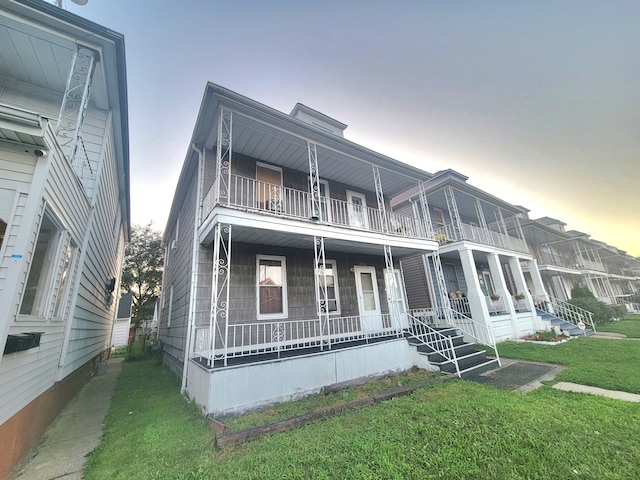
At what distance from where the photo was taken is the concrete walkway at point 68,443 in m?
3.02

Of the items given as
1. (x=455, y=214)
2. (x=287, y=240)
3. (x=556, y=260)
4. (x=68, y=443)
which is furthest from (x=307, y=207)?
(x=556, y=260)

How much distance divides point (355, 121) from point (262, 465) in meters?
13.1

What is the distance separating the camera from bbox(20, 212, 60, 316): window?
136 inches

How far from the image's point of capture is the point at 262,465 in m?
2.88

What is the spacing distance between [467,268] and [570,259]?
22.9 meters

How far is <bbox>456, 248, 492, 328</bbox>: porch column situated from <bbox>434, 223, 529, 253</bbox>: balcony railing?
99cm

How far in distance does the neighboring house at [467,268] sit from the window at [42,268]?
10518mm

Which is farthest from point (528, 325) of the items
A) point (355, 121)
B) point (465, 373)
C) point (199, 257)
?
point (199, 257)

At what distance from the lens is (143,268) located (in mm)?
24203

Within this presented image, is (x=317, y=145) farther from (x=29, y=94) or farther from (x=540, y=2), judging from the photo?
(x=540, y=2)

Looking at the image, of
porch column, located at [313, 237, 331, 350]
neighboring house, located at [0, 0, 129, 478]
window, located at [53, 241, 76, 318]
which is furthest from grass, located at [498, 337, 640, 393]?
window, located at [53, 241, 76, 318]

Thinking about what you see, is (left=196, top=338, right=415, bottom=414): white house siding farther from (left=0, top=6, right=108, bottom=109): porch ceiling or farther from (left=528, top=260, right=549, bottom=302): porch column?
(left=528, top=260, right=549, bottom=302): porch column

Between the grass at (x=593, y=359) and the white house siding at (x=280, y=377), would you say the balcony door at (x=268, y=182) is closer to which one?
the white house siding at (x=280, y=377)

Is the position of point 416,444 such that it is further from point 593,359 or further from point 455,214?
point 455,214
